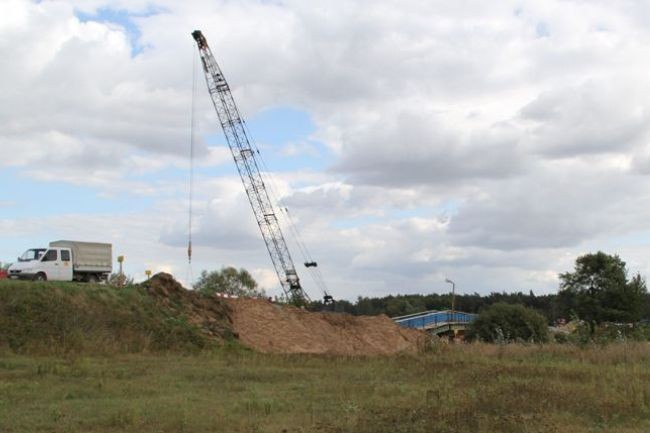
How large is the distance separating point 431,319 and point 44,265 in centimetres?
4832

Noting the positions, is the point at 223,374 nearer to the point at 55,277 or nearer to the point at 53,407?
the point at 53,407

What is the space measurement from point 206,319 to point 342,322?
975 centimetres

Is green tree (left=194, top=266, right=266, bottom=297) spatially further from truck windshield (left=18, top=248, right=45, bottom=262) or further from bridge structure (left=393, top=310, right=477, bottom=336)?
truck windshield (left=18, top=248, right=45, bottom=262)

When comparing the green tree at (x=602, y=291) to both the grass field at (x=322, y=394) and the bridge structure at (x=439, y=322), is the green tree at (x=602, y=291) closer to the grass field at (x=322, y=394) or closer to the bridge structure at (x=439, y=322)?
the bridge structure at (x=439, y=322)

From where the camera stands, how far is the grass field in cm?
1311

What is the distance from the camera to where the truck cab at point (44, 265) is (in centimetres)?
Result: 3791

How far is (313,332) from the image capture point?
37.8m

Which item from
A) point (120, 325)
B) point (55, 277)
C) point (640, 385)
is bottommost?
point (640, 385)

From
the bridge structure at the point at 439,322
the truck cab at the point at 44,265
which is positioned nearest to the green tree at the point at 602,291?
the bridge structure at the point at 439,322

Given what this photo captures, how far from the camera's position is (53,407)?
14.9 meters

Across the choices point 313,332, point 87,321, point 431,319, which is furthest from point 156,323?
point 431,319

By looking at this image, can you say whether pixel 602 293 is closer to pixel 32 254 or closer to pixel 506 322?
pixel 506 322

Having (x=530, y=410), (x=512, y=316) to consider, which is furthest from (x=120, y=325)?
(x=512, y=316)

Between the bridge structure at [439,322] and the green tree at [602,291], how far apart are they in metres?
12.9
